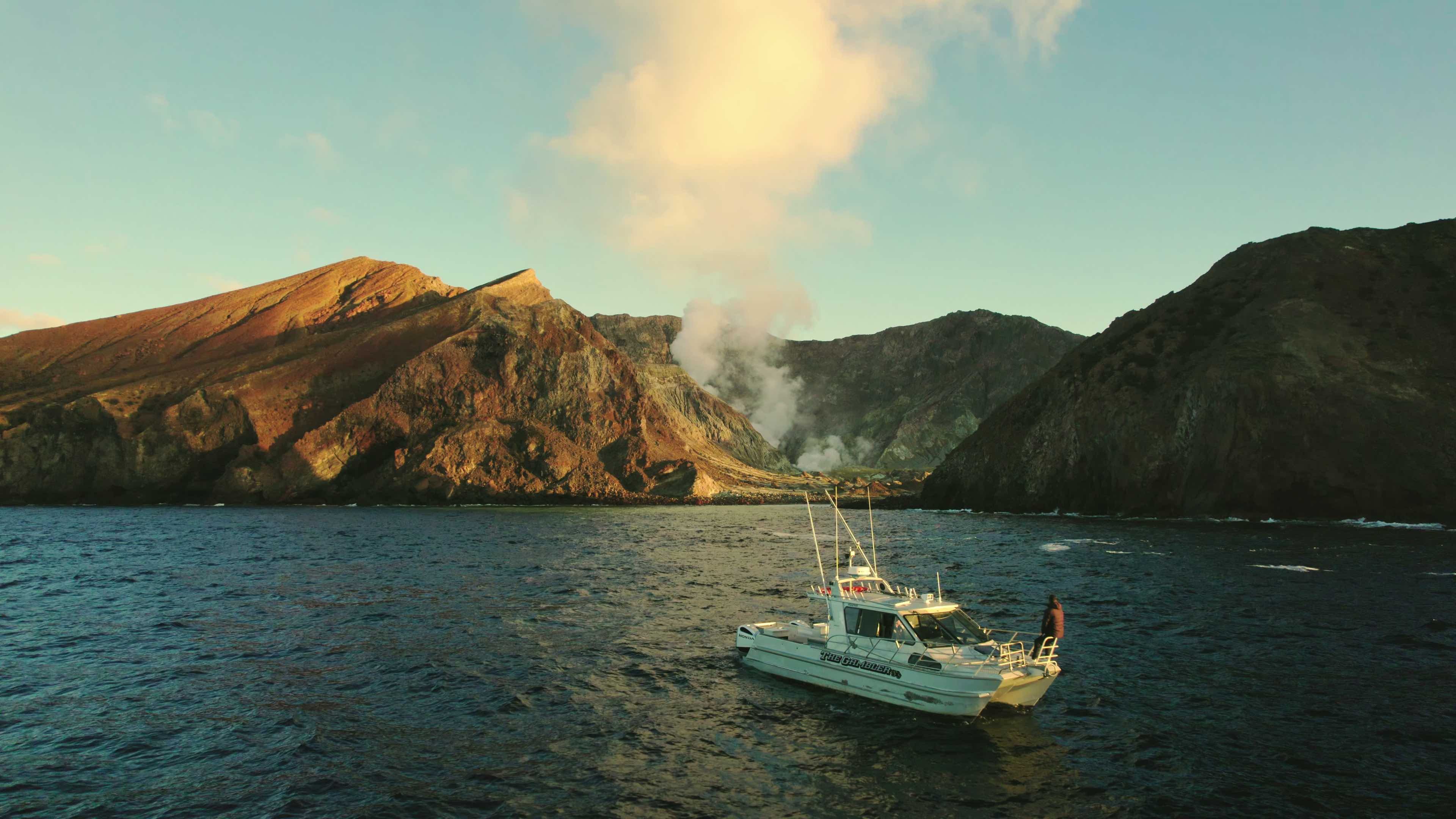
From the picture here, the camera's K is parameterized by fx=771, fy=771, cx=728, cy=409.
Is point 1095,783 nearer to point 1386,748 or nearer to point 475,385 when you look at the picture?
point 1386,748

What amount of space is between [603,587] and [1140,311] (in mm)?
127138

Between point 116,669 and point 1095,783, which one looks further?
point 116,669

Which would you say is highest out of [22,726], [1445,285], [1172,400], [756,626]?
[1445,285]

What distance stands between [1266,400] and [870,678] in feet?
317

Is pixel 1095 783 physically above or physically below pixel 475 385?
below

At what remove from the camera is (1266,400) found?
9725 centimetres

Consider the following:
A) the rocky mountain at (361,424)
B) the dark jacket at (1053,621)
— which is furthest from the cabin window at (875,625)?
the rocky mountain at (361,424)

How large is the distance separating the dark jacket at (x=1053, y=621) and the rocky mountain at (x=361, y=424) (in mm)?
142107

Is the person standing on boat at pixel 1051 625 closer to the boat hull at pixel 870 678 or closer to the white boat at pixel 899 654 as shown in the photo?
the white boat at pixel 899 654

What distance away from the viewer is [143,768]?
19203mm

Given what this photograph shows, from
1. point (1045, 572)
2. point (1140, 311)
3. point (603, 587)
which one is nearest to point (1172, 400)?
point (1140, 311)

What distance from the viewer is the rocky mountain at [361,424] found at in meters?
152

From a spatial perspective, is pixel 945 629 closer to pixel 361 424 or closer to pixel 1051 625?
pixel 1051 625

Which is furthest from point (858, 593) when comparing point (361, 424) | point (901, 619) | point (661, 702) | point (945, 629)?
point (361, 424)
